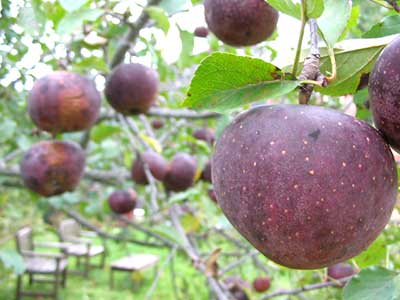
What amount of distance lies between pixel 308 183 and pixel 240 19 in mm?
776

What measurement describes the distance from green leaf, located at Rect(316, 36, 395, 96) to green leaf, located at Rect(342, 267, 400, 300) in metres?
0.42

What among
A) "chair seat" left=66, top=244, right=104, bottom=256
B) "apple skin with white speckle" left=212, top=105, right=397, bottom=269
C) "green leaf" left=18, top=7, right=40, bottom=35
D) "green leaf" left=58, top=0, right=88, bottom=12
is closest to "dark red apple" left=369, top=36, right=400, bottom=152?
"apple skin with white speckle" left=212, top=105, right=397, bottom=269

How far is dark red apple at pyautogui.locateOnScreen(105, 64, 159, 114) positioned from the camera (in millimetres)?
2146

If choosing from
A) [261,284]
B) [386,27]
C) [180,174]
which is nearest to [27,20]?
[386,27]

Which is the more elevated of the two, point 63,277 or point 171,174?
point 171,174

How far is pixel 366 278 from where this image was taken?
3.72 ft

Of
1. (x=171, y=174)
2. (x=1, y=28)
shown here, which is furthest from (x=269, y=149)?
(x=171, y=174)

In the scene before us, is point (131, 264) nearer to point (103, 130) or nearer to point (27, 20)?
point (103, 130)

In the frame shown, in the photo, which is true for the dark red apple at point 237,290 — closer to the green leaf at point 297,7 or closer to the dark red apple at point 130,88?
the dark red apple at point 130,88

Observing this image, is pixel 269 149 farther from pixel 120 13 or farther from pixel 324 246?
pixel 120 13

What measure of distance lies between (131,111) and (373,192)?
161cm

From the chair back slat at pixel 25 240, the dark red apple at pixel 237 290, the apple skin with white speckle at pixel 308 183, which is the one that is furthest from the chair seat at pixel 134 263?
the apple skin with white speckle at pixel 308 183

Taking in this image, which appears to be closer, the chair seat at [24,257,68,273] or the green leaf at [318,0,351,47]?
the green leaf at [318,0,351,47]

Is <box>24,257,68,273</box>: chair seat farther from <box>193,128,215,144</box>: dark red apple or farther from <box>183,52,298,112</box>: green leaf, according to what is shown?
<box>183,52,298,112</box>: green leaf
